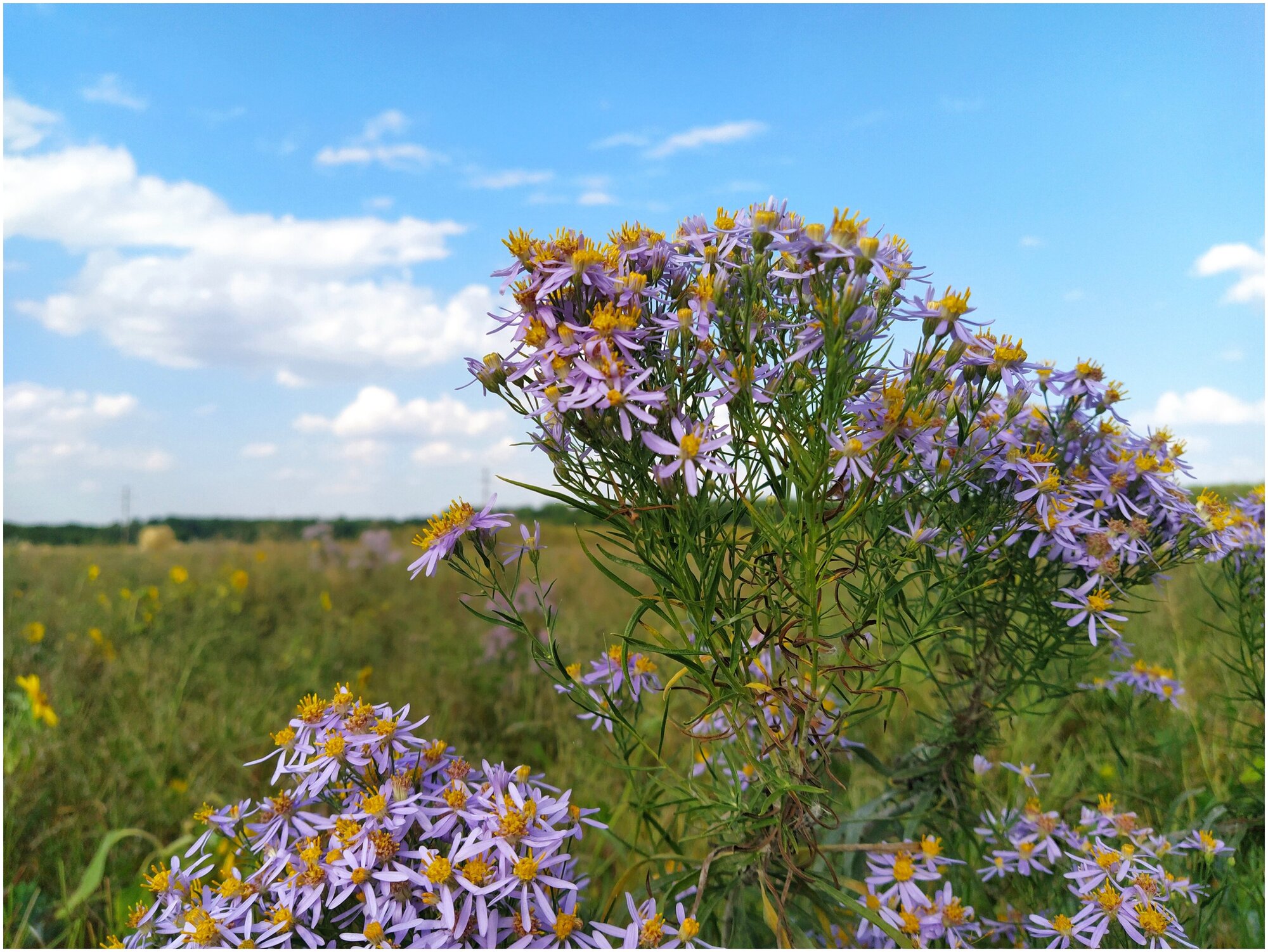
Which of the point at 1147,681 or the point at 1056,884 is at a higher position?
the point at 1147,681

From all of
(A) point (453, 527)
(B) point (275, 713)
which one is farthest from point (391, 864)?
(B) point (275, 713)

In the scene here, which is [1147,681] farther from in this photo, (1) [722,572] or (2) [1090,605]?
(1) [722,572]

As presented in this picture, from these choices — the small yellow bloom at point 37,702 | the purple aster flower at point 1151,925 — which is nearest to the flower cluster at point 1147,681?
the purple aster flower at point 1151,925

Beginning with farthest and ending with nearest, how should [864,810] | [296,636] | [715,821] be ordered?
[296,636], [864,810], [715,821]

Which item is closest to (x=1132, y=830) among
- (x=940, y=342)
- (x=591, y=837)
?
(x=940, y=342)

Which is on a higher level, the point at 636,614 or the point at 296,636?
the point at 636,614

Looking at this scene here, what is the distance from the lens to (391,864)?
147 centimetres

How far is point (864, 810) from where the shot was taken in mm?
2408

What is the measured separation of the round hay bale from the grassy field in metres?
1.78

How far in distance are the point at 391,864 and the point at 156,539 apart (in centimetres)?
940

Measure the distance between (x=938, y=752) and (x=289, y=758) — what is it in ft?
5.36

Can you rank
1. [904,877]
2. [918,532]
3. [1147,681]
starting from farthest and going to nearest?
[1147,681] < [904,877] < [918,532]

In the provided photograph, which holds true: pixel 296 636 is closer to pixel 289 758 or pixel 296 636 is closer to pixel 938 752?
pixel 289 758

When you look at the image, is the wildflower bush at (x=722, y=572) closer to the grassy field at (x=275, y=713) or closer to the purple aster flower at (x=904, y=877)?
the purple aster flower at (x=904, y=877)
